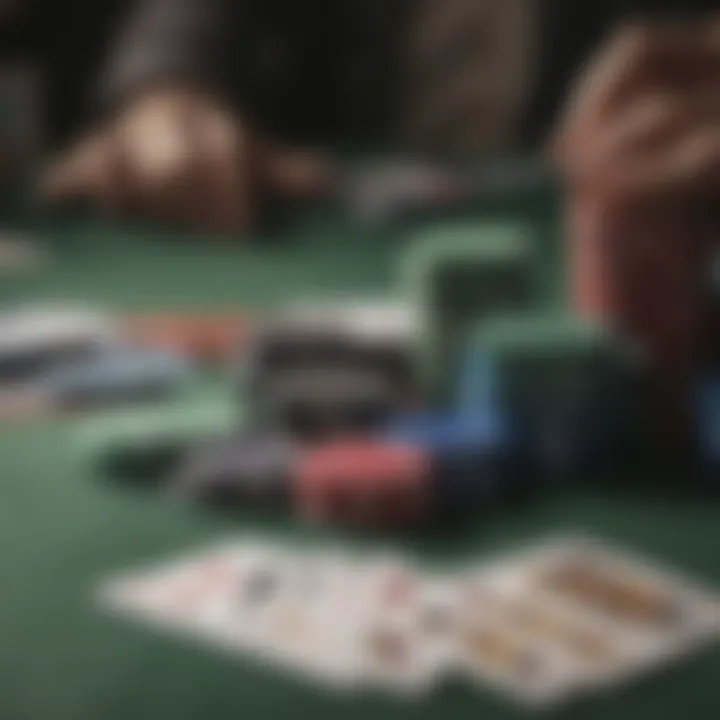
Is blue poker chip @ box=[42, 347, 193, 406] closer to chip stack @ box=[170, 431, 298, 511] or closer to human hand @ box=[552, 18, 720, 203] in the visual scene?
chip stack @ box=[170, 431, 298, 511]

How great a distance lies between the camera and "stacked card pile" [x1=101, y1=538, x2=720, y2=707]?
931 millimetres

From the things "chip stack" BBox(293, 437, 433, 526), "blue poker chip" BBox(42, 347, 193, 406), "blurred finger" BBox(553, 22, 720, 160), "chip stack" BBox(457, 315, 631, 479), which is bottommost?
"chip stack" BBox(293, 437, 433, 526)

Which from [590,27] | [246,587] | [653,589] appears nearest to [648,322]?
[653,589]

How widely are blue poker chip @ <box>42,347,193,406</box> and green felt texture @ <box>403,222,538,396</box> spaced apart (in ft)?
0.68

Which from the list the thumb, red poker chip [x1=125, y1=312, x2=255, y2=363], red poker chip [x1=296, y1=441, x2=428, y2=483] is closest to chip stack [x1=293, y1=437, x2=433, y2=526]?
red poker chip [x1=296, y1=441, x2=428, y2=483]

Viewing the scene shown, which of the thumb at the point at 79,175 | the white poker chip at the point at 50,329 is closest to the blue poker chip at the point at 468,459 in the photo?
the white poker chip at the point at 50,329

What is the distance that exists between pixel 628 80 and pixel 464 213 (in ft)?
2.76

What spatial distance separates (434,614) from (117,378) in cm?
48

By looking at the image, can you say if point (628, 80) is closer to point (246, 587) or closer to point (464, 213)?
point (246, 587)

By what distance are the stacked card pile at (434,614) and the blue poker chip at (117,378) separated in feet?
1.04

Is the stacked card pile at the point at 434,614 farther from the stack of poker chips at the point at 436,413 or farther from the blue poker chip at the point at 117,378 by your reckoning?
the blue poker chip at the point at 117,378

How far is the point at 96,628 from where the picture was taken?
3.24 feet

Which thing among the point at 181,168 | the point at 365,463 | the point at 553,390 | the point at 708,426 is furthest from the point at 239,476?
the point at 181,168

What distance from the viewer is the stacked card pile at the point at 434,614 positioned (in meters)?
0.93
